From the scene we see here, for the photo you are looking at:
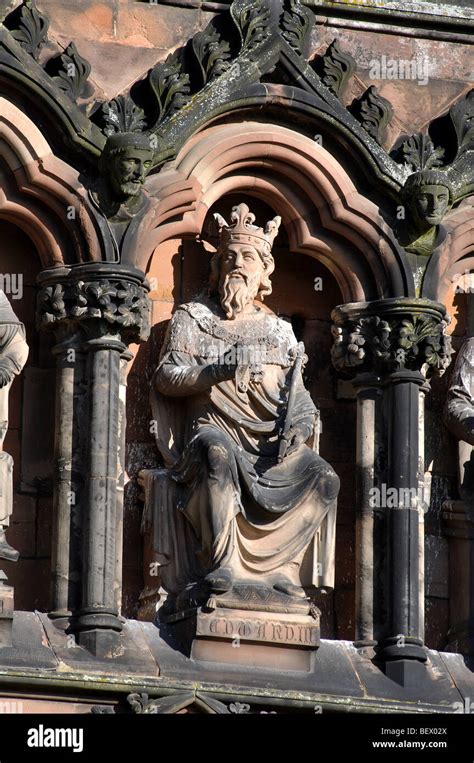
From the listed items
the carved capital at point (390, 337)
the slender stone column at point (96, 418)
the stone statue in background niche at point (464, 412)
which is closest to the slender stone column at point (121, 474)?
the slender stone column at point (96, 418)

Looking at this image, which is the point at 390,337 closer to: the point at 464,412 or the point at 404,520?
the point at 464,412

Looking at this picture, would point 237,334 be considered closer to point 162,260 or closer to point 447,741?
point 162,260

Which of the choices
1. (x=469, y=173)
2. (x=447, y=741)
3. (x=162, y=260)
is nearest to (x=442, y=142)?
(x=469, y=173)

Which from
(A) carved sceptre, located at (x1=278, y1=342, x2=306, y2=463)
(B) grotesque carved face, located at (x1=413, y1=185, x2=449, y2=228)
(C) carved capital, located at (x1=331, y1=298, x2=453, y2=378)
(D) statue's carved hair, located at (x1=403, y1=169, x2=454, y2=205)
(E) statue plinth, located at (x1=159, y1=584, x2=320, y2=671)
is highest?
(D) statue's carved hair, located at (x1=403, y1=169, x2=454, y2=205)

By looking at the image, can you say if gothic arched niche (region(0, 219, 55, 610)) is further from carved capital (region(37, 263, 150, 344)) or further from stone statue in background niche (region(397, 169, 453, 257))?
stone statue in background niche (region(397, 169, 453, 257))

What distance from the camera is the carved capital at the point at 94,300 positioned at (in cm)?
2461

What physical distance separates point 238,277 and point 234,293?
117mm

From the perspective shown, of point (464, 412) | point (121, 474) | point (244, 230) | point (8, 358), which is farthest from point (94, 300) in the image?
point (464, 412)

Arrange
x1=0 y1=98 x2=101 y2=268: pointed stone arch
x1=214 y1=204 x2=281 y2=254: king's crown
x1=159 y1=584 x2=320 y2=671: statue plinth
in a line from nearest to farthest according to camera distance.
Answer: x1=159 y1=584 x2=320 y2=671: statue plinth
x1=0 y1=98 x2=101 y2=268: pointed stone arch
x1=214 y1=204 x2=281 y2=254: king's crown

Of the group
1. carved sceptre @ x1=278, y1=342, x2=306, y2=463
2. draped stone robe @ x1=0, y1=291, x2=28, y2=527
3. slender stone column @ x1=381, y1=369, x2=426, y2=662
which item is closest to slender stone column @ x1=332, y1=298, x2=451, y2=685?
slender stone column @ x1=381, y1=369, x2=426, y2=662

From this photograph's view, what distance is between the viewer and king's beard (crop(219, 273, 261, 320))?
992 inches

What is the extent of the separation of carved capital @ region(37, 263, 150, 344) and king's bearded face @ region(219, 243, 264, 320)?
2.27ft

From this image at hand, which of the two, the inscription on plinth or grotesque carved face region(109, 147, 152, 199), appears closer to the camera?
the inscription on plinth

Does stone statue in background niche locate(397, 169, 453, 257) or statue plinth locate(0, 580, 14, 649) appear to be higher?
stone statue in background niche locate(397, 169, 453, 257)
